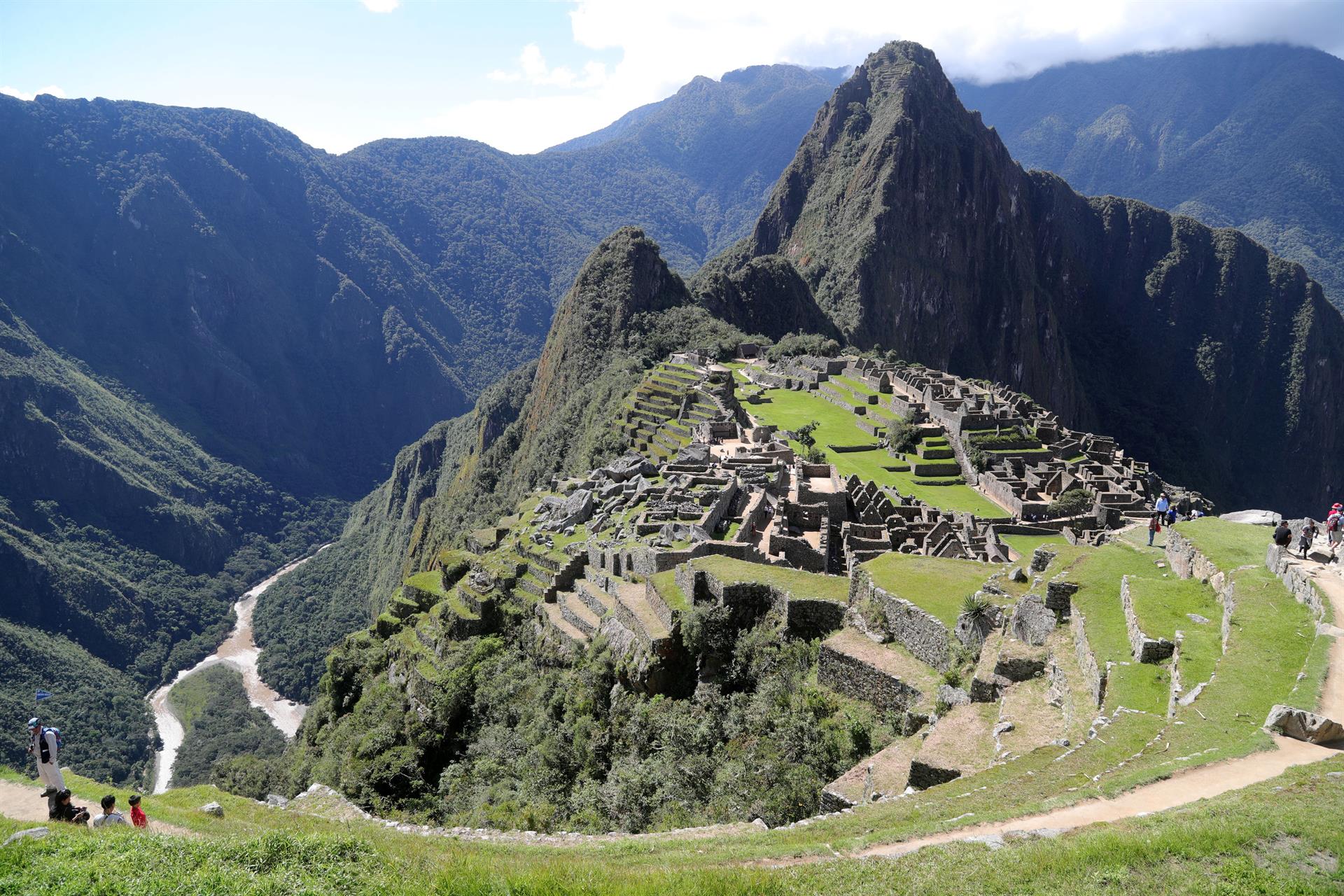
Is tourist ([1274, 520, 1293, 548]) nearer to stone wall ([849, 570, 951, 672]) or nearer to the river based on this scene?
stone wall ([849, 570, 951, 672])

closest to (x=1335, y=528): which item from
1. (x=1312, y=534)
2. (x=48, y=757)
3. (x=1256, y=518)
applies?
(x=1312, y=534)

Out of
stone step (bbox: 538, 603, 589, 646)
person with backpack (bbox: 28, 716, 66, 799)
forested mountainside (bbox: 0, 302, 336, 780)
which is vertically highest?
person with backpack (bbox: 28, 716, 66, 799)

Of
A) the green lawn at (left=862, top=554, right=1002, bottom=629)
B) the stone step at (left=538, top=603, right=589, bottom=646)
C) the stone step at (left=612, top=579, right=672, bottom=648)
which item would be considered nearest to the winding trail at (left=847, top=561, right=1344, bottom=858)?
the green lawn at (left=862, top=554, right=1002, bottom=629)

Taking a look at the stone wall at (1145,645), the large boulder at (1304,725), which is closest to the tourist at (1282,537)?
the stone wall at (1145,645)

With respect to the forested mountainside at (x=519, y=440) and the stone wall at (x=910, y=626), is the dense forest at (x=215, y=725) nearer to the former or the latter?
the forested mountainside at (x=519, y=440)

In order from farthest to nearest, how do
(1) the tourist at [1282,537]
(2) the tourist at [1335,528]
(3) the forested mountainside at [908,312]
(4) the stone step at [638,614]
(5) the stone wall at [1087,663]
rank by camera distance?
1. (3) the forested mountainside at [908,312]
2. (4) the stone step at [638,614]
3. (2) the tourist at [1335,528]
4. (1) the tourist at [1282,537]
5. (5) the stone wall at [1087,663]

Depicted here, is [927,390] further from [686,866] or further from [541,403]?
[686,866]

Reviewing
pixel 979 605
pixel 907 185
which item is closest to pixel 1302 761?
pixel 979 605

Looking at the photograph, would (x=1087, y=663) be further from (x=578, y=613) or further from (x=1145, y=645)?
(x=578, y=613)
